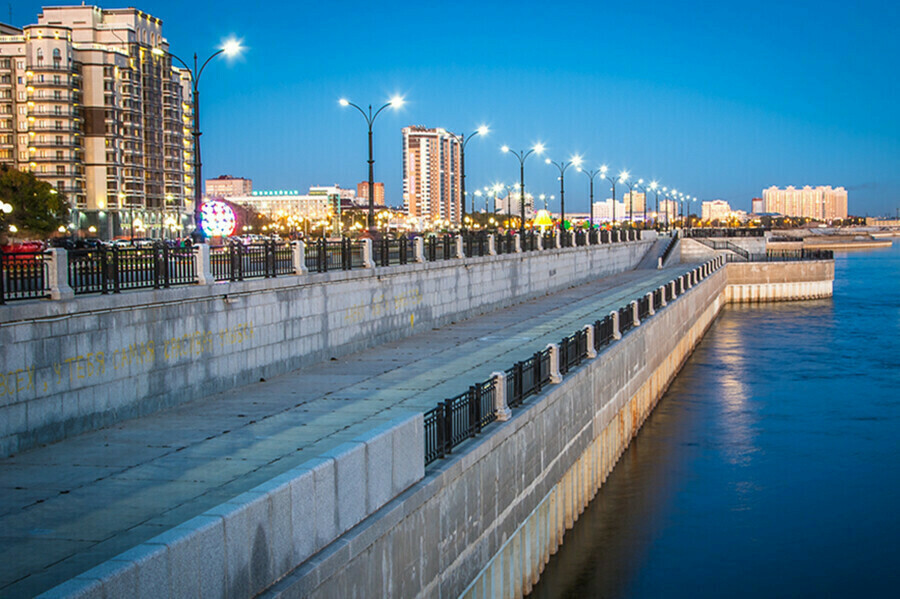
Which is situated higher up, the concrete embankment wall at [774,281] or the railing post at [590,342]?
the railing post at [590,342]

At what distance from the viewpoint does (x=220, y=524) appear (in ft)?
24.8

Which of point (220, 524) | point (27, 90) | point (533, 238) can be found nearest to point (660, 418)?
point (533, 238)

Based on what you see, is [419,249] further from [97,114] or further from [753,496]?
[97,114]

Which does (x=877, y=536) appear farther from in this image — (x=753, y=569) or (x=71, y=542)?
(x=71, y=542)

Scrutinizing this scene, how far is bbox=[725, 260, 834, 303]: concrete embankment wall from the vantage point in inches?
3295

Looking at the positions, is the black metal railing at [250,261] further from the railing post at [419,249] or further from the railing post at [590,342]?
the railing post at [419,249]

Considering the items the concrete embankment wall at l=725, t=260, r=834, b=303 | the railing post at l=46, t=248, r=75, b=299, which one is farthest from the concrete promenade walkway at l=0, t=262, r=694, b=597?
the concrete embankment wall at l=725, t=260, r=834, b=303

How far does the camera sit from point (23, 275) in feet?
47.4

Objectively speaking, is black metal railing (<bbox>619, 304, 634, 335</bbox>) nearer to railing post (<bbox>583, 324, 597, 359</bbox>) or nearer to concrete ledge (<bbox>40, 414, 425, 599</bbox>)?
railing post (<bbox>583, 324, 597, 359</bbox>)

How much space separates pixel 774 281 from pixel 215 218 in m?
69.2

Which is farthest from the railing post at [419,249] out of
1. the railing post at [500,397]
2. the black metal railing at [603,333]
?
the railing post at [500,397]

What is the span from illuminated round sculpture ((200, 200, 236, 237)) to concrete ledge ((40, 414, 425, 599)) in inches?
584

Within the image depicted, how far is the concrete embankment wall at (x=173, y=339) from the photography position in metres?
14.0

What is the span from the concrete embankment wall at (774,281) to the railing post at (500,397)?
7151 centimetres
